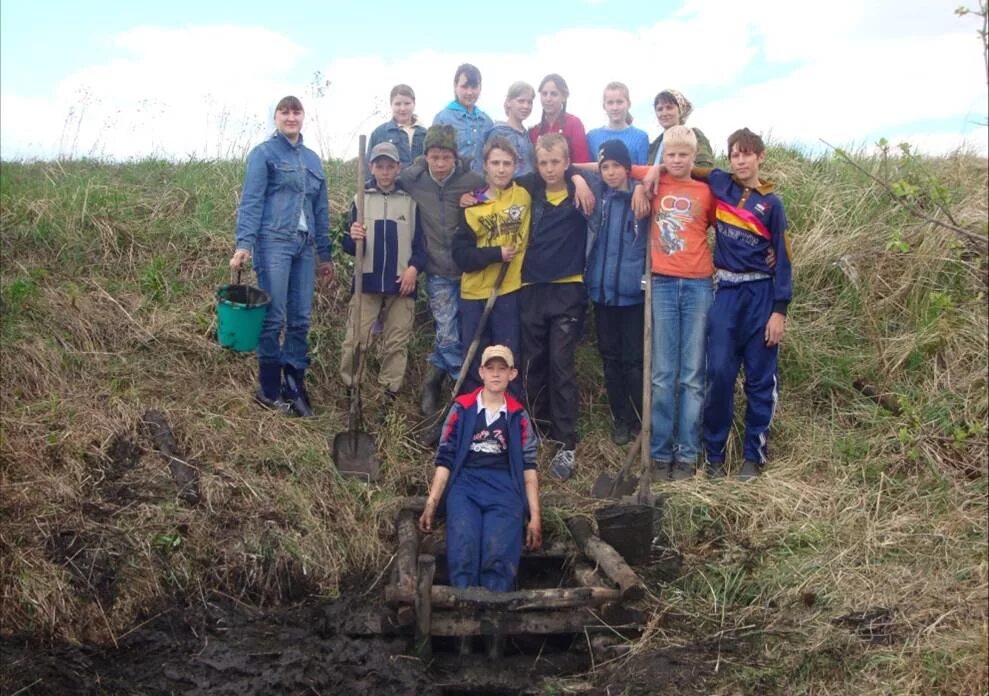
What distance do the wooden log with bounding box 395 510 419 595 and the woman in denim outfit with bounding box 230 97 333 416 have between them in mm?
1462

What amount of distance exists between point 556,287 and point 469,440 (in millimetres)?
1402

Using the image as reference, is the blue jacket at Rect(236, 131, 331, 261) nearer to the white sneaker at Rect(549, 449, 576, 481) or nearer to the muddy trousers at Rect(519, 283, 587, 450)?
the muddy trousers at Rect(519, 283, 587, 450)

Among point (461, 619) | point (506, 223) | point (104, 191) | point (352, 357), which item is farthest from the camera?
point (104, 191)

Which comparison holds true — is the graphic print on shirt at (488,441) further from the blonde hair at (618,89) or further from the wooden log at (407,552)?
the blonde hair at (618,89)

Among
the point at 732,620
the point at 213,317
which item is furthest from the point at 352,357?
the point at 732,620

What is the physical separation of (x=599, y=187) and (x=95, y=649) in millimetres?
4041

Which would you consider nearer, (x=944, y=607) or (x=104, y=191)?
(x=944, y=607)

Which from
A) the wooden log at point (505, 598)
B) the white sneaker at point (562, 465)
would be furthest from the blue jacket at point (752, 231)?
the wooden log at point (505, 598)

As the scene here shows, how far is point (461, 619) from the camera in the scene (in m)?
4.76

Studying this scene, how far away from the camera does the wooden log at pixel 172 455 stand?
5.54 m

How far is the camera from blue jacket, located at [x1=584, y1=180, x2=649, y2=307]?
6133 mm

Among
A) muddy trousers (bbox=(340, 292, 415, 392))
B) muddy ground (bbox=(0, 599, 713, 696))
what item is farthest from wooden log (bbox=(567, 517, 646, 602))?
muddy trousers (bbox=(340, 292, 415, 392))

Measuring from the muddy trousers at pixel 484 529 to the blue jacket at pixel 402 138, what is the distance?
9.80 ft

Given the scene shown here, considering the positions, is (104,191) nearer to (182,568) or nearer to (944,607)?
(182,568)
